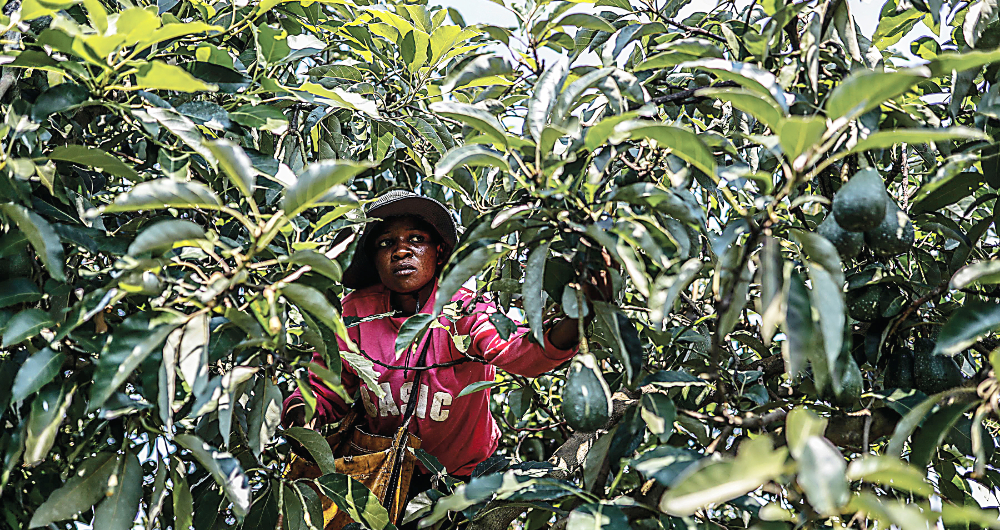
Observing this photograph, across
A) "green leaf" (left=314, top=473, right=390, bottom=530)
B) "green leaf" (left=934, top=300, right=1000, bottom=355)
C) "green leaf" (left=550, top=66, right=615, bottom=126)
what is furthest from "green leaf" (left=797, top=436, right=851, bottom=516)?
"green leaf" (left=314, top=473, right=390, bottom=530)

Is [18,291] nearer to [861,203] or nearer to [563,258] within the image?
[563,258]

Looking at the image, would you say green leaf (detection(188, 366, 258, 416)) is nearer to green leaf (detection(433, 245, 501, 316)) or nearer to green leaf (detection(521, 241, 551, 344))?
green leaf (detection(433, 245, 501, 316))


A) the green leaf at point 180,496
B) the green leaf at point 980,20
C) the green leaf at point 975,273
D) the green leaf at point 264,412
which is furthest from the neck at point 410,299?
the green leaf at point 975,273

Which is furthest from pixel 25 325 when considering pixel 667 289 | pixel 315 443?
pixel 667 289

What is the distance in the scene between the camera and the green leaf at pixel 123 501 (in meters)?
1.18

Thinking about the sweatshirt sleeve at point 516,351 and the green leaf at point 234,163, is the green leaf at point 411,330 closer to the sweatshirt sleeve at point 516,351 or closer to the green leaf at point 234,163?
the sweatshirt sleeve at point 516,351

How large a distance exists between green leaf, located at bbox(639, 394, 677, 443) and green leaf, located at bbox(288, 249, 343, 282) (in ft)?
1.52

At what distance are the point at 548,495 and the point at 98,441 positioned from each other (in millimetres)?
923

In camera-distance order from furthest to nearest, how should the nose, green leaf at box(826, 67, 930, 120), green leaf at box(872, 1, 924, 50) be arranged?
the nose
green leaf at box(872, 1, 924, 50)
green leaf at box(826, 67, 930, 120)

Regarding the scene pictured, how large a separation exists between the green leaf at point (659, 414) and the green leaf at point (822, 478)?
15.9 inches

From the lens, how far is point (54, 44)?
113cm

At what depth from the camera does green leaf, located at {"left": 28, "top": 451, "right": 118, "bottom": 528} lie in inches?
45.1

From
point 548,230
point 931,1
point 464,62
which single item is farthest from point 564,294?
point 931,1

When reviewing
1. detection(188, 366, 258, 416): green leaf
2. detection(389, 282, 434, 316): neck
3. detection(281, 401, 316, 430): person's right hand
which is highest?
detection(188, 366, 258, 416): green leaf
